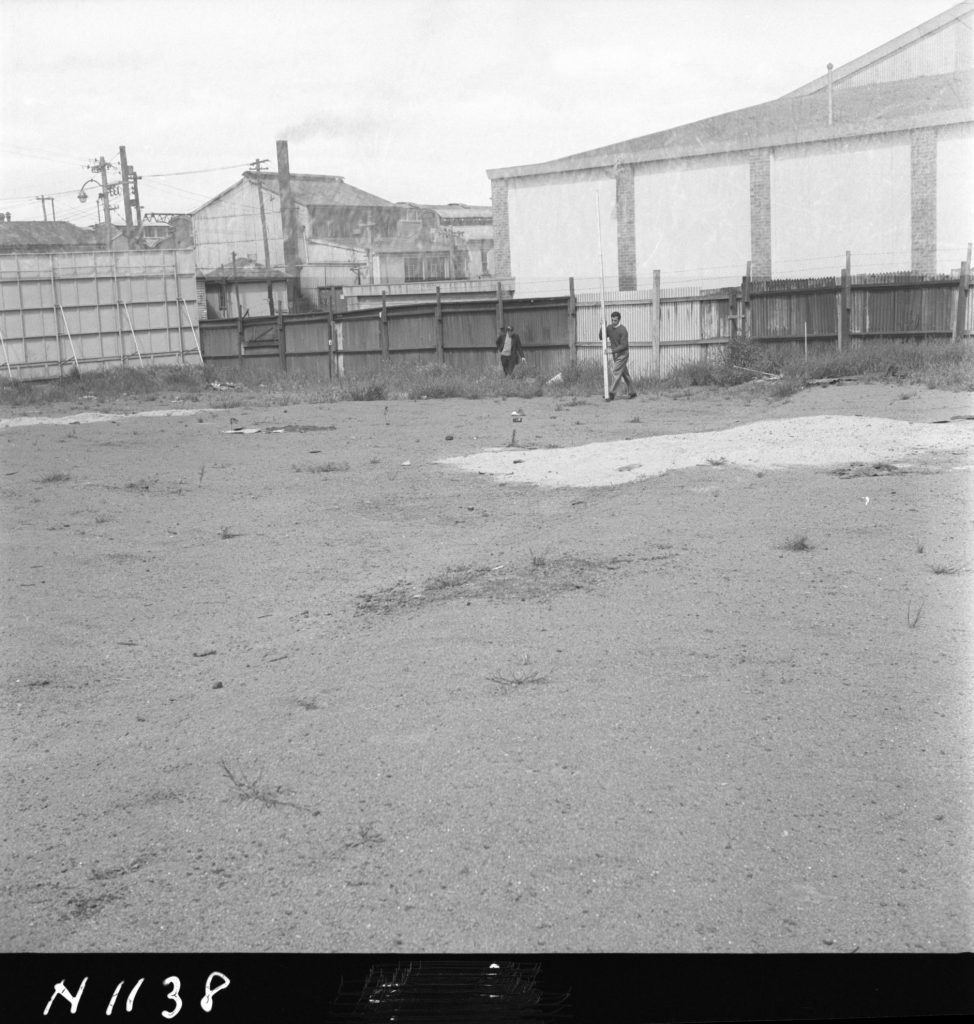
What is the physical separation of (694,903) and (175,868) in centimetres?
147

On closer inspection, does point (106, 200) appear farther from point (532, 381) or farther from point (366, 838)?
point (366, 838)

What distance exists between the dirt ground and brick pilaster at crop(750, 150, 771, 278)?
22.7m

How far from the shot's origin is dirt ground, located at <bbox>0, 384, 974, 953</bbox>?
10.8 feet

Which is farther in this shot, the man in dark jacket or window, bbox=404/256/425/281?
window, bbox=404/256/425/281

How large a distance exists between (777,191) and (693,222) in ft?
8.20

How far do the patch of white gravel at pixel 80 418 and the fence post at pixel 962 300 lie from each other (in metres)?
13.5

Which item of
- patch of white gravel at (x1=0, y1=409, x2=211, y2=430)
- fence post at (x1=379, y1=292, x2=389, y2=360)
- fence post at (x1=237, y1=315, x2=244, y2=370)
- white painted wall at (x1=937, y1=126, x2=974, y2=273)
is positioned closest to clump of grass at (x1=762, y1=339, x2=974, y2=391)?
white painted wall at (x1=937, y1=126, x2=974, y2=273)

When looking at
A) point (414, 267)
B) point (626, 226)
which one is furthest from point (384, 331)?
point (414, 267)

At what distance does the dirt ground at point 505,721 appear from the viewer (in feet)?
10.8

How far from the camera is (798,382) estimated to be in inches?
827

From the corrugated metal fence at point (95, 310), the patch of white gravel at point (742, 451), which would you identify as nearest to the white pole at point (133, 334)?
the corrugated metal fence at point (95, 310)

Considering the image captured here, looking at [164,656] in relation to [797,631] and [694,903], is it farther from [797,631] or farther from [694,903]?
[694,903]

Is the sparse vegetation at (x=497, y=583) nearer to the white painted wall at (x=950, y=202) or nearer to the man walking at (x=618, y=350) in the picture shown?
the man walking at (x=618, y=350)

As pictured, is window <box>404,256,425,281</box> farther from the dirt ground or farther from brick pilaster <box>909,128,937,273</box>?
the dirt ground
